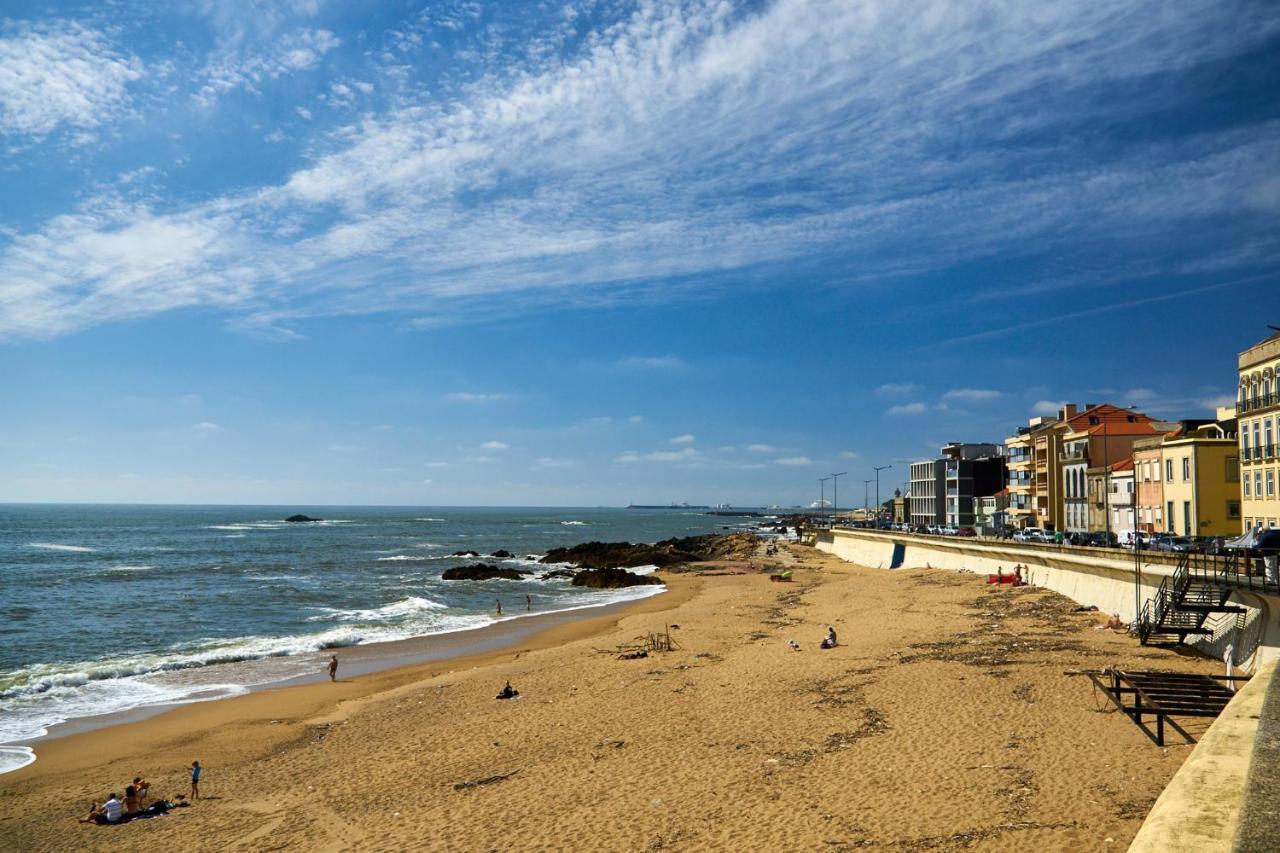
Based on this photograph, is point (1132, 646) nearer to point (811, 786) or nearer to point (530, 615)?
point (811, 786)

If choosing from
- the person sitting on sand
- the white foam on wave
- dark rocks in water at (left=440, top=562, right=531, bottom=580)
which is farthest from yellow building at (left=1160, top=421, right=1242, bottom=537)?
dark rocks in water at (left=440, top=562, right=531, bottom=580)

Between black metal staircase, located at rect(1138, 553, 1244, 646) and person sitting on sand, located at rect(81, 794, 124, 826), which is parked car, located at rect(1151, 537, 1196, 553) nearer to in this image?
black metal staircase, located at rect(1138, 553, 1244, 646)

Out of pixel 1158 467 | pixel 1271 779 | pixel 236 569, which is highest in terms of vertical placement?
pixel 1158 467

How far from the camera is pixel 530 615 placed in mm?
47344

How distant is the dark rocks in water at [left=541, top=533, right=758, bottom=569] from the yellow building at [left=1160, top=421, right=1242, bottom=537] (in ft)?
161

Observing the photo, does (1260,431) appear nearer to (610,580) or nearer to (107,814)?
(107,814)

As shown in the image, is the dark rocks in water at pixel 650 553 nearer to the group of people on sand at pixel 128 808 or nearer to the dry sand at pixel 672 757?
the dry sand at pixel 672 757

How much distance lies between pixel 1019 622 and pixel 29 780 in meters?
29.7

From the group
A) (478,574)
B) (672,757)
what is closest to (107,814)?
(672,757)

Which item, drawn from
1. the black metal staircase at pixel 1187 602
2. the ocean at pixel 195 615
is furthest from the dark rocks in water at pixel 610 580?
the black metal staircase at pixel 1187 602

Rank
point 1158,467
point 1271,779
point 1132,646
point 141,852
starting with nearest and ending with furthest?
point 1271,779
point 141,852
point 1132,646
point 1158,467

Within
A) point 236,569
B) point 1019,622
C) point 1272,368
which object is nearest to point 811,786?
point 1019,622

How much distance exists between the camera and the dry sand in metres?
13.9

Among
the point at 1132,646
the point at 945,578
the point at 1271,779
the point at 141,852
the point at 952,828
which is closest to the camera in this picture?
the point at 1271,779
